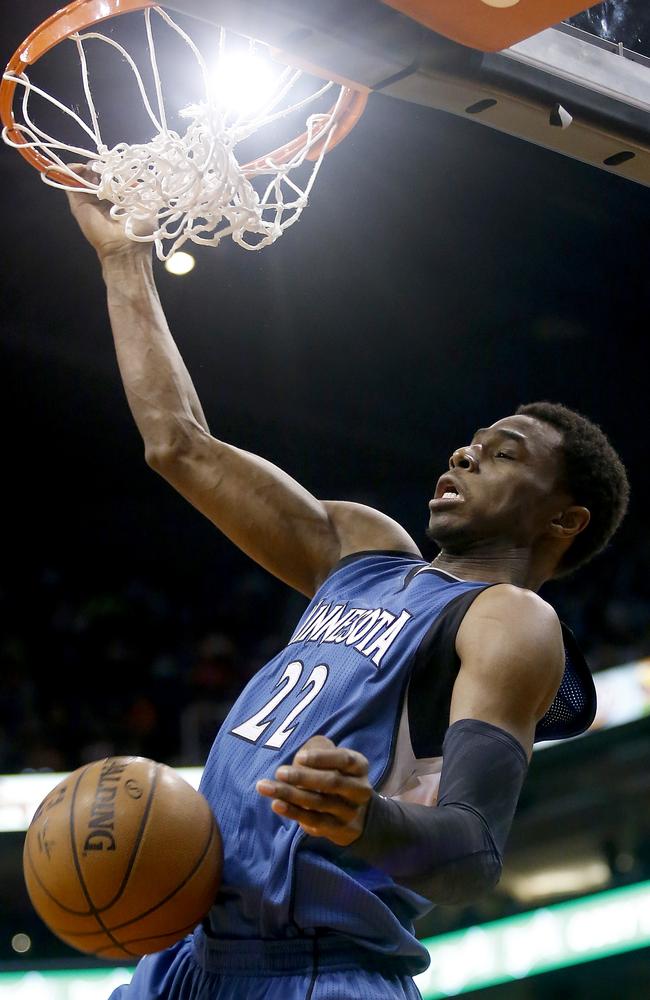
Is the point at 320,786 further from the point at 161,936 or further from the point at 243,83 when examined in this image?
the point at 243,83

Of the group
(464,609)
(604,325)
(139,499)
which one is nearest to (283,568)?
(464,609)

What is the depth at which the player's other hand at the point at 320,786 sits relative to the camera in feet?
4.65

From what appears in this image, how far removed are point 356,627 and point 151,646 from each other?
657cm

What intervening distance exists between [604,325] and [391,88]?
244 inches

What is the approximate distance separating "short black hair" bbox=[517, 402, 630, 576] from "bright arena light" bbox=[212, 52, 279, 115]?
34.0 inches

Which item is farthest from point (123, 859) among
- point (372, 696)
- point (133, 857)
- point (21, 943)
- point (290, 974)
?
point (21, 943)

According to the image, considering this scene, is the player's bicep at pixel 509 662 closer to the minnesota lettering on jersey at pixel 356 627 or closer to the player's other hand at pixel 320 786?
the minnesota lettering on jersey at pixel 356 627

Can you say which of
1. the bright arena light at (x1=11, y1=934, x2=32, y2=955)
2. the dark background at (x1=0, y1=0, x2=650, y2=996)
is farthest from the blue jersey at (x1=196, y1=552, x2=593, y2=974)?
the bright arena light at (x1=11, y1=934, x2=32, y2=955)

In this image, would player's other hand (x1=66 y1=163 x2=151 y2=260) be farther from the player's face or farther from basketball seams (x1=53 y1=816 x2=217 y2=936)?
basketball seams (x1=53 y1=816 x2=217 y2=936)

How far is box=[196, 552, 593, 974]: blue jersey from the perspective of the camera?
6.31ft

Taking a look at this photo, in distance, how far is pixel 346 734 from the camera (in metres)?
2.06

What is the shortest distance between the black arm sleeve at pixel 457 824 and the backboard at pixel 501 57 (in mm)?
1055

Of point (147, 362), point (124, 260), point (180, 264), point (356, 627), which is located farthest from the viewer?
point (180, 264)

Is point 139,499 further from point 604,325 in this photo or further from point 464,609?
point 464,609
